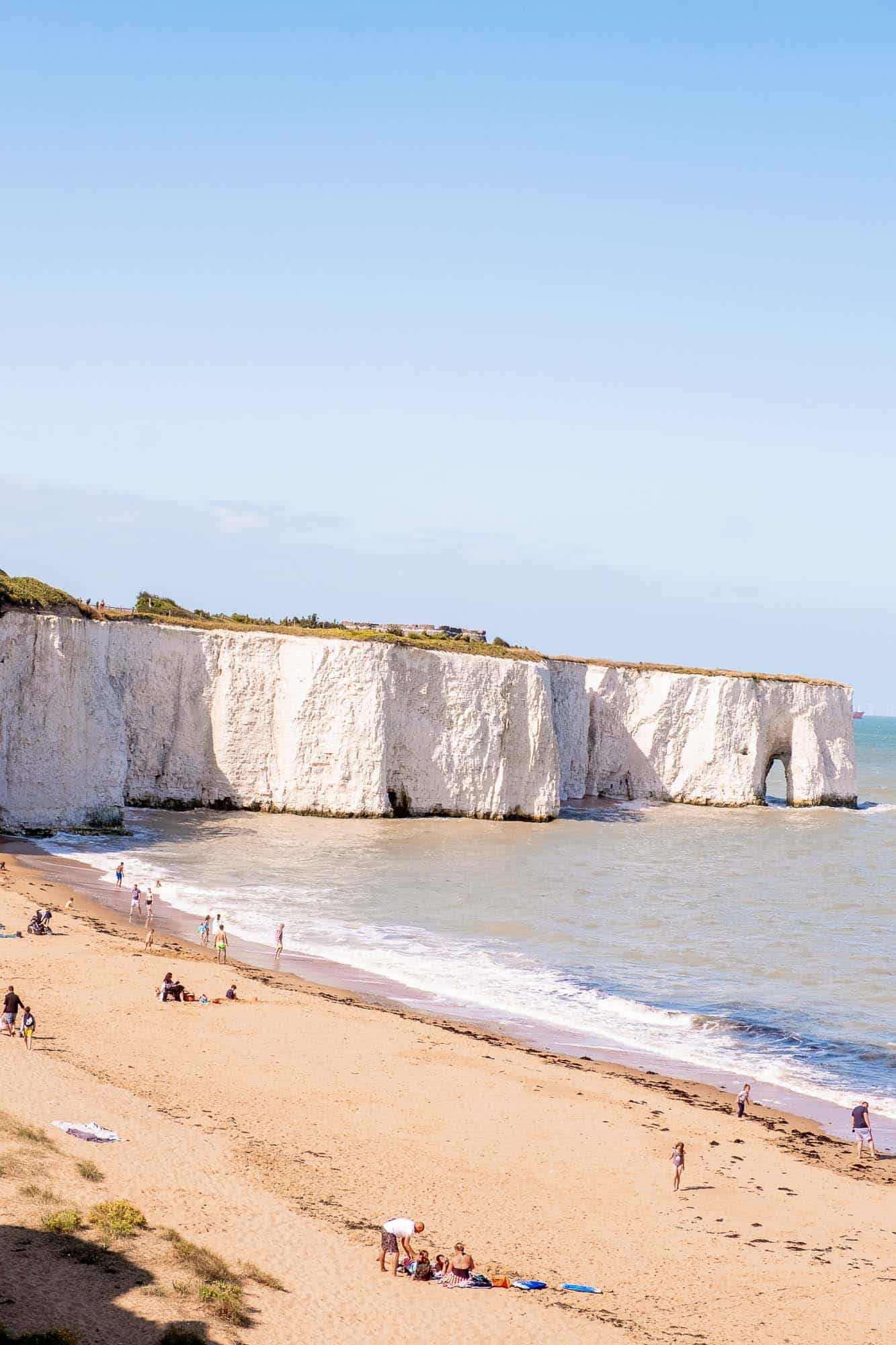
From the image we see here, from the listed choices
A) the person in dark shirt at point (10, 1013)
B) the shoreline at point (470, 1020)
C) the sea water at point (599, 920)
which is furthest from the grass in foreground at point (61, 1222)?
the sea water at point (599, 920)

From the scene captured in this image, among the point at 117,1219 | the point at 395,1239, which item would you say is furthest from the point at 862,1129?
the point at 117,1219

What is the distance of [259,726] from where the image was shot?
4678cm

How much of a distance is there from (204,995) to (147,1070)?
4487mm

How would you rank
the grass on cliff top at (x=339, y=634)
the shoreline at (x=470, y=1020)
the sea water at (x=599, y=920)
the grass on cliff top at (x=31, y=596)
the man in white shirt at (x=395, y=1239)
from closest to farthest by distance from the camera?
the man in white shirt at (x=395, y=1239), the shoreline at (x=470, y=1020), the sea water at (x=599, y=920), the grass on cliff top at (x=31, y=596), the grass on cliff top at (x=339, y=634)

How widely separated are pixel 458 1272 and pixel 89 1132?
4652 millimetres

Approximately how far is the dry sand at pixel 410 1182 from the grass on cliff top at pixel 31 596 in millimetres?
19974

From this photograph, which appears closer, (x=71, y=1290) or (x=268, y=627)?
(x=71, y=1290)

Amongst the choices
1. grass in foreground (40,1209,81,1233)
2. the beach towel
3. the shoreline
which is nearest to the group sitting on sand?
grass in foreground (40,1209,81,1233)

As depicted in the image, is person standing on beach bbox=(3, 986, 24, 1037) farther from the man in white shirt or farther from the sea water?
the man in white shirt

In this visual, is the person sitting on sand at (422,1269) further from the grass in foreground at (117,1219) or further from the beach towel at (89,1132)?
the beach towel at (89,1132)

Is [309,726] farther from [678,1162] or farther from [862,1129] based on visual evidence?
[678,1162]

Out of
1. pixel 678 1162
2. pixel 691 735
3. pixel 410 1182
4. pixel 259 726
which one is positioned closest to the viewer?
pixel 410 1182

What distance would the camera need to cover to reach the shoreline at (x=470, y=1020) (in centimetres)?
1844

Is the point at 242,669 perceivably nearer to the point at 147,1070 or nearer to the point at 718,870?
the point at 718,870
